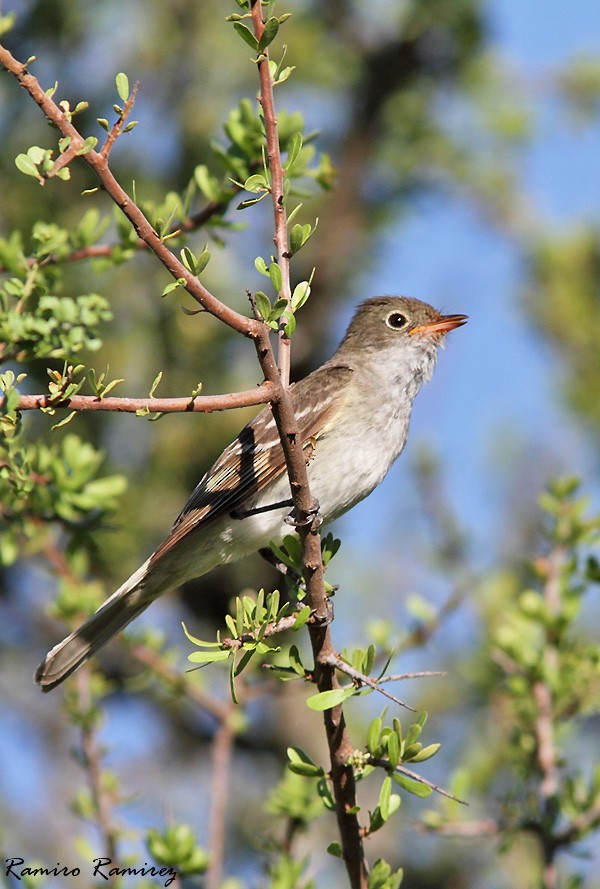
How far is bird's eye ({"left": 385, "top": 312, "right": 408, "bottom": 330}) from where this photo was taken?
548 centimetres

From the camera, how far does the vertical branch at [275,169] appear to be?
2545 millimetres

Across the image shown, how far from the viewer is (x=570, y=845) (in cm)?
371

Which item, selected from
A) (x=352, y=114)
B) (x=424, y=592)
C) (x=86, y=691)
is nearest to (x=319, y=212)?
(x=352, y=114)

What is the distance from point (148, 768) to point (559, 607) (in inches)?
151

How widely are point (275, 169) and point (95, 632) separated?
223 centimetres

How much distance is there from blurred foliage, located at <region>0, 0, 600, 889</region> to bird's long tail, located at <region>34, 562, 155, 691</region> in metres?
0.11

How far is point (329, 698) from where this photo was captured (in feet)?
9.12

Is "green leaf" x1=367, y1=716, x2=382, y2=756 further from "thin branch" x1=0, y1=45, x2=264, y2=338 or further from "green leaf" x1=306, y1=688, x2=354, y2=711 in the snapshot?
"thin branch" x1=0, y1=45, x2=264, y2=338

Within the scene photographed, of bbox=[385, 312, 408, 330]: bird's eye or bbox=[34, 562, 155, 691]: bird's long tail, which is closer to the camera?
bbox=[34, 562, 155, 691]: bird's long tail

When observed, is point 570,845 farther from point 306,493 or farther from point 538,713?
point 306,493

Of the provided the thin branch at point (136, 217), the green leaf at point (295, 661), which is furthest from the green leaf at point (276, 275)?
the green leaf at point (295, 661)

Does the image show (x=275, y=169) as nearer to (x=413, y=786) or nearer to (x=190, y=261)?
(x=190, y=261)

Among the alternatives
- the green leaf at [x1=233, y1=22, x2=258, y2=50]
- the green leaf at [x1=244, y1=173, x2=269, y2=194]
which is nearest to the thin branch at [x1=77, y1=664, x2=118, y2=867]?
the green leaf at [x1=244, y1=173, x2=269, y2=194]

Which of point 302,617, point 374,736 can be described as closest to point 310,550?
point 302,617
